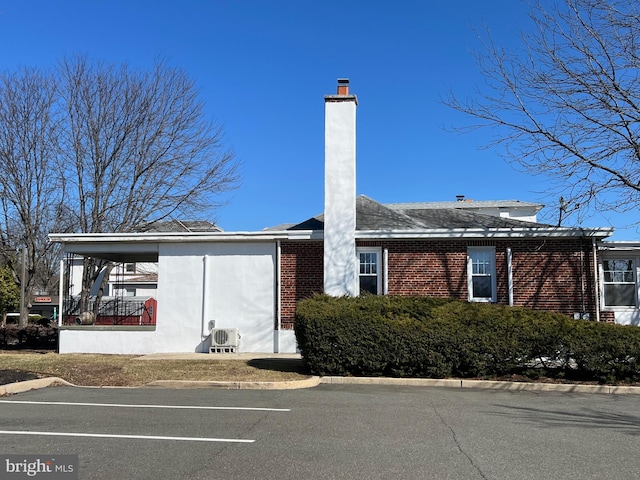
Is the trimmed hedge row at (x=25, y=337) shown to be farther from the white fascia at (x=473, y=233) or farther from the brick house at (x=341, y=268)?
the white fascia at (x=473, y=233)

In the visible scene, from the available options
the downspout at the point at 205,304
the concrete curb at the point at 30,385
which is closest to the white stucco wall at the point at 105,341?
the downspout at the point at 205,304

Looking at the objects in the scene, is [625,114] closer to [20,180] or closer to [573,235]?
[573,235]

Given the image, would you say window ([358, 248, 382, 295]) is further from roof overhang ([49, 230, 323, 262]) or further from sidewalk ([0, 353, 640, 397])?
sidewalk ([0, 353, 640, 397])

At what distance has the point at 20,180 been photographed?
870 inches

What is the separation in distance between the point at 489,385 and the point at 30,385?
8764 millimetres

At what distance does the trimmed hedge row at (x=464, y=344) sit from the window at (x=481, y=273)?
145 inches

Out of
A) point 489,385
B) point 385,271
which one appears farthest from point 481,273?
point 489,385

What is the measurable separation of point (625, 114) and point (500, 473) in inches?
421

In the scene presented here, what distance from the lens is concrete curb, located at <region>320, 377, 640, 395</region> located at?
34.3ft

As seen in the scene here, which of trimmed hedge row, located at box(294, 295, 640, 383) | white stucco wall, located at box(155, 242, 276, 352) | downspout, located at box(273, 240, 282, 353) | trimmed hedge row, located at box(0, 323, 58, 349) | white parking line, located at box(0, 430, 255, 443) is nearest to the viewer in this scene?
white parking line, located at box(0, 430, 255, 443)

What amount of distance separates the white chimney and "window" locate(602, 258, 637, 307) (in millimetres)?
7754

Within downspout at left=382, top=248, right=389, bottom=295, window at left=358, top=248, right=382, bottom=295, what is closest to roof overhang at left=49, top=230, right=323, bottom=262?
window at left=358, top=248, right=382, bottom=295

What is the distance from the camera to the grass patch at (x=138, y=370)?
11.2 m

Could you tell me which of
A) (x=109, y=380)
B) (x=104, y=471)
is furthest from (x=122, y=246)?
(x=104, y=471)
